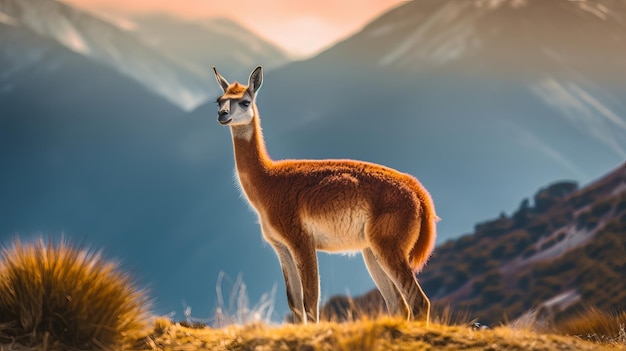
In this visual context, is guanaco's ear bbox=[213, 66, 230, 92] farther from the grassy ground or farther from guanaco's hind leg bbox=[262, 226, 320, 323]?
the grassy ground

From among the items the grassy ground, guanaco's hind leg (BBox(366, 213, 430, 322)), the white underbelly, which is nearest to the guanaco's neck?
the white underbelly

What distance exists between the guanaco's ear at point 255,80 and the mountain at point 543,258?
36401 mm

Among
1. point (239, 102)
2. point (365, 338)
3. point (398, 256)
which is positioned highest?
point (239, 102)

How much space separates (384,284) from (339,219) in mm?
980

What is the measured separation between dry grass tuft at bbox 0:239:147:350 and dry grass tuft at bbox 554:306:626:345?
6342mm

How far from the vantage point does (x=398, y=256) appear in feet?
34.8

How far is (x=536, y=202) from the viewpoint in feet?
247

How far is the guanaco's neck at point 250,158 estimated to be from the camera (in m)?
11.3

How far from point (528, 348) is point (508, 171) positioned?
189 m

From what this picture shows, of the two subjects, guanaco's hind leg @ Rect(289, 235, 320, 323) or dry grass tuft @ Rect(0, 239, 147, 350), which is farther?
guanaco's hind leg @ Rect(289, 235, 320, 323)

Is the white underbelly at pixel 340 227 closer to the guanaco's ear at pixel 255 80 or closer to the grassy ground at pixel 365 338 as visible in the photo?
the grassy ground at pixel 365 338

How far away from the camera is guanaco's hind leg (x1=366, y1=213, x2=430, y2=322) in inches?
417

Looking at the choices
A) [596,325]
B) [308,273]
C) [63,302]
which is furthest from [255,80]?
[596,325]

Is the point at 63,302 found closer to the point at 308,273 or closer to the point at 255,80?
the point at 308,273
